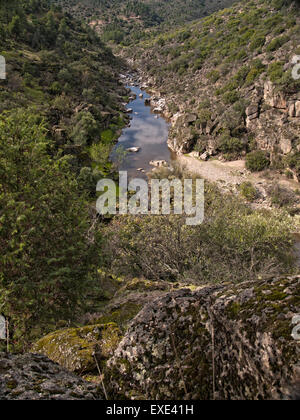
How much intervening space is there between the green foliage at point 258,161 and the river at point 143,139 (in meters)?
14.5

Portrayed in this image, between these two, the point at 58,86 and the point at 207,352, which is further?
the point at 58,86

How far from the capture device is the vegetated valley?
345 cm

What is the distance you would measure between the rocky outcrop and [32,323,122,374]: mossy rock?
3.89 ft

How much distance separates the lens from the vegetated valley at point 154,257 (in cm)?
345

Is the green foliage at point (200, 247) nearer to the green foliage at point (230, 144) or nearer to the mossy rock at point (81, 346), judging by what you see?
the mossy rock at point (81, 346)

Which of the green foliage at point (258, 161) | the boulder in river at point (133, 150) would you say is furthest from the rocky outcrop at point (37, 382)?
the boulder in river at point (133, 150)

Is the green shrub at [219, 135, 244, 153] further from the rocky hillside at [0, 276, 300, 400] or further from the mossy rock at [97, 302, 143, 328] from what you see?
the rocky hillside at [0, 276, 300, 400]

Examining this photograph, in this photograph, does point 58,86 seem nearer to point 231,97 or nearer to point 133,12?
point 231,97

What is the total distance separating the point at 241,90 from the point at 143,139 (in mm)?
22262

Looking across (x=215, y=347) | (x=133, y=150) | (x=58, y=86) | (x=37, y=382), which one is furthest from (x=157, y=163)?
(x=37, y=382)

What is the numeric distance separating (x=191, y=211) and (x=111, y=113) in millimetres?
48237

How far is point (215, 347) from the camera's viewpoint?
360 cm

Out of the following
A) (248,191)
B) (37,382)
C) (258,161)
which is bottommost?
(37,382)

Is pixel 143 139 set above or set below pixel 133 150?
above
